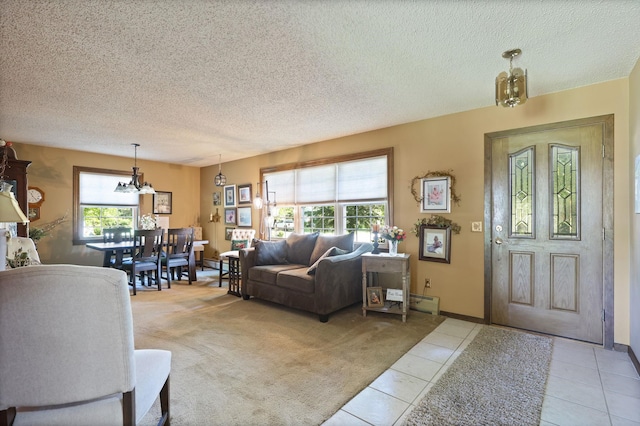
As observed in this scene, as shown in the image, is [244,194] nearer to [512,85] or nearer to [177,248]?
[177,248]

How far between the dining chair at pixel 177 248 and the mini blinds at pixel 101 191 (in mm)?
1641

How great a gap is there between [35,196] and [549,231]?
7529 mm

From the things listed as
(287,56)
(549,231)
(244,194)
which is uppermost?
(287,56)

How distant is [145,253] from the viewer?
487cm

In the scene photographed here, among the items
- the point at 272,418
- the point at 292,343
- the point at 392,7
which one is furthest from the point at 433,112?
the point at 272,418

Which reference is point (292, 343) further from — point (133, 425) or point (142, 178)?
point (142, 178)

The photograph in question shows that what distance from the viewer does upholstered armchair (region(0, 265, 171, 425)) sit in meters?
1.07

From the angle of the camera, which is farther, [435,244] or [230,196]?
[230,196]

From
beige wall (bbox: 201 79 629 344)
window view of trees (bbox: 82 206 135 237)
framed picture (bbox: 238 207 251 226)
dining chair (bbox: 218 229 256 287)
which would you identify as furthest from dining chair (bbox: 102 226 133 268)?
beige wall (bbox: 201 79 629 344)

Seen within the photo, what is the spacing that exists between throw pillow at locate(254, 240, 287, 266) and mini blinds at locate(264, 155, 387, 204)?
100 cm

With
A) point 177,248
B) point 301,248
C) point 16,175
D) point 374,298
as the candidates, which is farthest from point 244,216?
point 374,298

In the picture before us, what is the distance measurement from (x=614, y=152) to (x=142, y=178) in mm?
7392

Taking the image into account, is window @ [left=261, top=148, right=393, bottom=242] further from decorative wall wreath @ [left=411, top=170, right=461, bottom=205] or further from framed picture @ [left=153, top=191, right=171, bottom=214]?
framed picture @ [left=153, top=191, right=171, bottom=214]

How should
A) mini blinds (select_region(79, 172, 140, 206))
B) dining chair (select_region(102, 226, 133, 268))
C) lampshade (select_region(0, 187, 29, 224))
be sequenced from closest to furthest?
lampshade (select_region(0, 187, 29, 224)), dining chair (select_region(102, 226, 133, 268)), mini blinds (select_region(79, 172, 140, 206))
